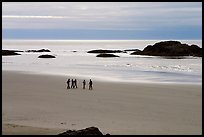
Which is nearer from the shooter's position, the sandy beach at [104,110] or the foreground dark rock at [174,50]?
the sandy beach at [104,110]

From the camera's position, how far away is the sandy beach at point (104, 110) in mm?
12422

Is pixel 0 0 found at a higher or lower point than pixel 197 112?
higher

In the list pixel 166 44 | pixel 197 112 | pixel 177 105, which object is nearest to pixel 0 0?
pixel 197 112

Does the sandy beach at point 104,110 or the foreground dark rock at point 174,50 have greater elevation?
the foreground dark rock at point 174,50

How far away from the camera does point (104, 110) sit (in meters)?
15.8

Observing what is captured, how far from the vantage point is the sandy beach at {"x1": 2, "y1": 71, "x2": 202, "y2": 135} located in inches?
489

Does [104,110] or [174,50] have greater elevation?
[174,50]

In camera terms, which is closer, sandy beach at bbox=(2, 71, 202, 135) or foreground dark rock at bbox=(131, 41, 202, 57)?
sandy beach at bbox=(2, 71, 202, 135)

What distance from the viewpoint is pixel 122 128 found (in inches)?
484

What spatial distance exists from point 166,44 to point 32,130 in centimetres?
7646

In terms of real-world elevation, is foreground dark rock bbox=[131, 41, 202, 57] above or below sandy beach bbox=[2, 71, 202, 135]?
above

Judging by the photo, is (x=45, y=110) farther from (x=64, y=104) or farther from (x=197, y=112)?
(x=197, y=112)

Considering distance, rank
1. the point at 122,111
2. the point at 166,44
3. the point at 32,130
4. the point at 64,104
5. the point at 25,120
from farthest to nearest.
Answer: the point at 166,44 < the point at 64,104 < the point at 122,111 < the point at 25,120 < the point at 32,130

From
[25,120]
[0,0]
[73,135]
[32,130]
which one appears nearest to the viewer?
[0,0]
